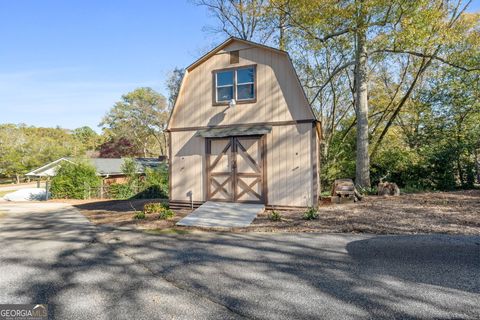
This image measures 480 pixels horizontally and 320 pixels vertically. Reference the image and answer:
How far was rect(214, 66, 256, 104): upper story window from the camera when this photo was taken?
30.3 feet

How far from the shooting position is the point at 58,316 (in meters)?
3.15

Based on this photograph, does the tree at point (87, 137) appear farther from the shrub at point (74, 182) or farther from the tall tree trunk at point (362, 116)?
the tall tree trunk at point (362, 116)

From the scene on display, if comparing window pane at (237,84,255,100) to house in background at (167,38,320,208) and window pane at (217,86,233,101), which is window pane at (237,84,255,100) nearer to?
house in background at (167,38,320,208)

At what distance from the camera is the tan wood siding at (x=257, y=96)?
8734 millimetres

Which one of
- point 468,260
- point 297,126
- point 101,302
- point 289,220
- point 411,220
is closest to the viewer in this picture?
point 101,302

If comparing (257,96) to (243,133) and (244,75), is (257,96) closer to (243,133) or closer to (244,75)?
A: (244,75)

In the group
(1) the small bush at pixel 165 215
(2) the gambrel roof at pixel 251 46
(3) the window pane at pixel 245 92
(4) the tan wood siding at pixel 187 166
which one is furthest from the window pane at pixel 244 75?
(1) the small bush at pixel 165 215

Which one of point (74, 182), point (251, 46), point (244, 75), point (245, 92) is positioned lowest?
point (74, 182)

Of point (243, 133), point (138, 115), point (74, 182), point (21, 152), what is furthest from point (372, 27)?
point (21, 152)

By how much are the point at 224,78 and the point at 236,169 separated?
10.5 ft

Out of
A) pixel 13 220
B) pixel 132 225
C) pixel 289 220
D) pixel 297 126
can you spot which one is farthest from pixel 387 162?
pixel 13 220

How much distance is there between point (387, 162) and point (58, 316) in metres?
15.3

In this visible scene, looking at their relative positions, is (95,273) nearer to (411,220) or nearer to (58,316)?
(58,316)

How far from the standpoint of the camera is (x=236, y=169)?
9328 millimetres
